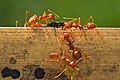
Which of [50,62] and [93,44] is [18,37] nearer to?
[50,62]

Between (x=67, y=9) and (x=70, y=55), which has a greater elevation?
(x=67, y=9)

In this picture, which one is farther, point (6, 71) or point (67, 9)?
point (67, 9)

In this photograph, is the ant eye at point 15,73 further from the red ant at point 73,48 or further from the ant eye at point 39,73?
the red ant at point 73,48

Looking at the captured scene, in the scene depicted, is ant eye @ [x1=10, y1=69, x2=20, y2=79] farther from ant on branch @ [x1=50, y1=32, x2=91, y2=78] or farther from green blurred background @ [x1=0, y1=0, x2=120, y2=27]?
green blurred background @ [x1=0, y1=0, x2=120, y2=27]

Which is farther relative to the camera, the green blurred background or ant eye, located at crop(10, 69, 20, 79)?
the green blurred background

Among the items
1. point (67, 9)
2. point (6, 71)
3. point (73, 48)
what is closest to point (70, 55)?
point (73, 48)

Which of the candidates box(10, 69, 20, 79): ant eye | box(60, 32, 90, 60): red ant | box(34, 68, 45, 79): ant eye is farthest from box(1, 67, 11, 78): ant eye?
box(60, 32, 90, 60): red ant

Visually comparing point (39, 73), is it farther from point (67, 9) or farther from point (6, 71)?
point (67, 9)

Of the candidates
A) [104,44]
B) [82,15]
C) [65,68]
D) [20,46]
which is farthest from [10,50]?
[82,15]
